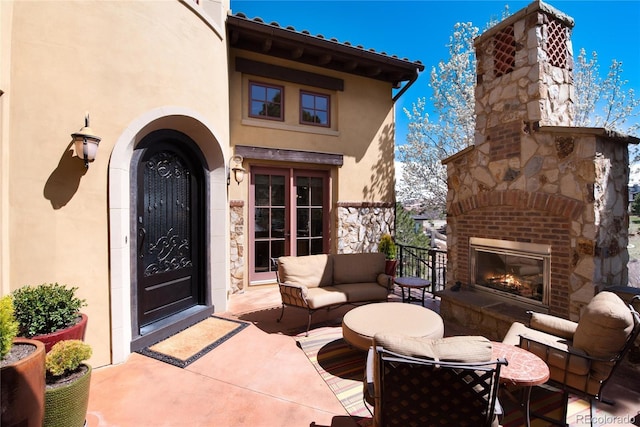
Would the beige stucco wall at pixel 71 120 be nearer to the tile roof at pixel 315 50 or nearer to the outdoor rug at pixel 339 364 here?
the tile roof at pixel 315 50

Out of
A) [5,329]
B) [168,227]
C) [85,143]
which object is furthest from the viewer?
[168,227]

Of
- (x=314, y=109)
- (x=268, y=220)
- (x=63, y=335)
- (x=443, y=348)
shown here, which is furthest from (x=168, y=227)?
(x=314, y=109)

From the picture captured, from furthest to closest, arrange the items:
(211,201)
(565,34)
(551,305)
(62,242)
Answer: (211,201) < (565,34) < (551,305) < (62,242)

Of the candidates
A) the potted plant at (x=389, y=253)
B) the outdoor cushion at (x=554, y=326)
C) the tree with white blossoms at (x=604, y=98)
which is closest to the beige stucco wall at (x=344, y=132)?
the potted plant at (x=389, y=253)

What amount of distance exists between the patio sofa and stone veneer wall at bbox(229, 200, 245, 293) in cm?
157

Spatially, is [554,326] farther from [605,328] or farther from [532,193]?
[532,193]

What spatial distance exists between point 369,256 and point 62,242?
389cm

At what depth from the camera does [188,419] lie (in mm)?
2400

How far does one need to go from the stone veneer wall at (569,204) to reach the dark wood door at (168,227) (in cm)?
429

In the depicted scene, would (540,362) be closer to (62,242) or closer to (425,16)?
(62,242)

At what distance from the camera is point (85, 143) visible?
9.44 feet

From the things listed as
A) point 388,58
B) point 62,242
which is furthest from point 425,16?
point 62,242

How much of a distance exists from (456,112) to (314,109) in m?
5.64

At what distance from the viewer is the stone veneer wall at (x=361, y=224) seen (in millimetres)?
6719
